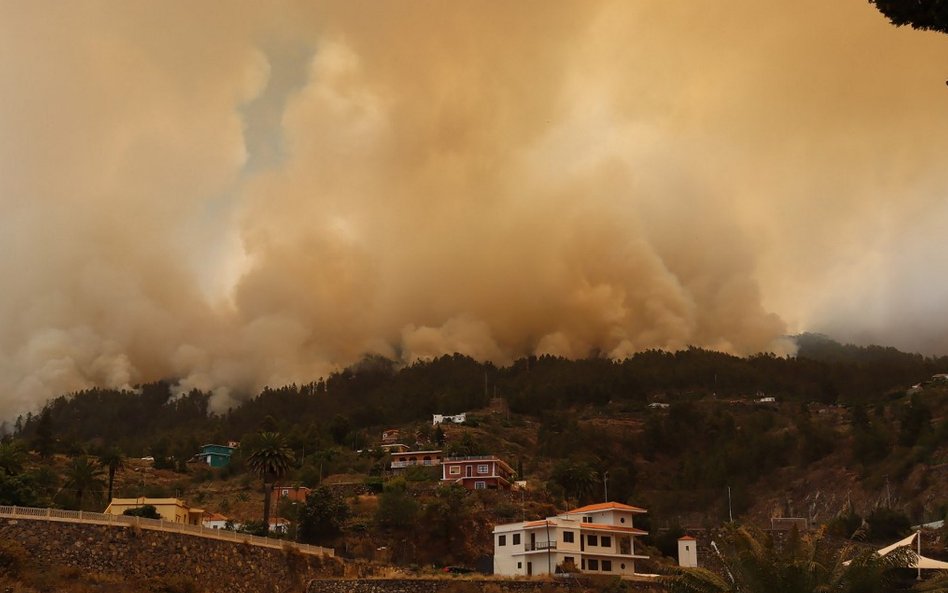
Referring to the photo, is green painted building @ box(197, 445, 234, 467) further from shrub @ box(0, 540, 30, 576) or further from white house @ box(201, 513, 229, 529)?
shrub @ box(0, 540, 30, 576)

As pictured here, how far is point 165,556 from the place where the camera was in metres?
59.1

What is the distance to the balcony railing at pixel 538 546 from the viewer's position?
7888 centimetres

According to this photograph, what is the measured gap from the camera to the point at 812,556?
30.5m

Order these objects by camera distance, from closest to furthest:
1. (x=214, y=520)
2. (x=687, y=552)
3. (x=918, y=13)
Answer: (x=918, y=13) → (x=687, y=552) → (x=214, y=520)

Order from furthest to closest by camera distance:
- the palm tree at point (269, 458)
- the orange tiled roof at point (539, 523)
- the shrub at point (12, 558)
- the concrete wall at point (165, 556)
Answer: the palm tree at point (269, 458) → the orange tiled roof at point (539, 523) → the concrete wall at point (165, 556) → the shrub at point (12, 558)

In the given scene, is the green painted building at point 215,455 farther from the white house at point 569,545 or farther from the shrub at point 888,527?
the shrub at point 888,527

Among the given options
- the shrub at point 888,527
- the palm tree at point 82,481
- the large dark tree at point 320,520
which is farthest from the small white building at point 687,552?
the palm tree at point 82,481

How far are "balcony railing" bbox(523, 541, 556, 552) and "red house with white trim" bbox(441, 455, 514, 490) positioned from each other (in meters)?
30.0

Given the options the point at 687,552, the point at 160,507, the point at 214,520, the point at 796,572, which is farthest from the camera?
the point at 214,520

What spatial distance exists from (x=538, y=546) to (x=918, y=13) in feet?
224

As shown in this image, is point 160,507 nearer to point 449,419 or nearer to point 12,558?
point 12,558

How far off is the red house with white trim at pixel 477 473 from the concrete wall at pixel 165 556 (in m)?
42.1

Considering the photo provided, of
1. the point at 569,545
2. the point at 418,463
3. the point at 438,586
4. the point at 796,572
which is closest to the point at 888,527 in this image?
the point at 569,545

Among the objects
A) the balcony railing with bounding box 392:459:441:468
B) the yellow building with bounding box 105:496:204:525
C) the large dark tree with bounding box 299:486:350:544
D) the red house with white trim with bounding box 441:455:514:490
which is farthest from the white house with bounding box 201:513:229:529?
the balcony railing with bounding box 392:459:441:468
